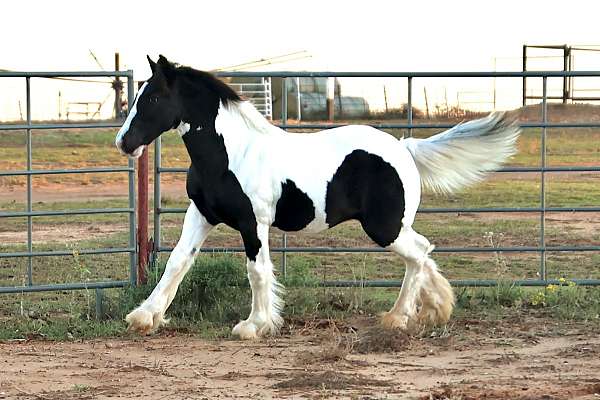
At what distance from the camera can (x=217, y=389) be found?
581cm

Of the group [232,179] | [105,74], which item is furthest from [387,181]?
[105,74]

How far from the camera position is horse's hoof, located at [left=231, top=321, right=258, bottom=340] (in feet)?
23.8

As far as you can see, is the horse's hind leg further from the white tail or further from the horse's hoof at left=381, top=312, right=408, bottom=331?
the white tail

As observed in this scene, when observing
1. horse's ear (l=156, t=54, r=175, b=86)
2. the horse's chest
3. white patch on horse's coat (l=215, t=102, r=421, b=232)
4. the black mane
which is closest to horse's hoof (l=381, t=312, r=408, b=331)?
white patch on horse's coat (l=215, t=102, r=421, b=232)

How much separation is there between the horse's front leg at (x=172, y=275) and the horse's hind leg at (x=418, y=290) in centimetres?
132

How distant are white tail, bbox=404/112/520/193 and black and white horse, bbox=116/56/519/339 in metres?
0.20

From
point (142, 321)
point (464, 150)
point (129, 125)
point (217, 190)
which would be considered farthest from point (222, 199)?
point (464, 150)

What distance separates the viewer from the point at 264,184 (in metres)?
7.30

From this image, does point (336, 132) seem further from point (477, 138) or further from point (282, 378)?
point (282, 378)

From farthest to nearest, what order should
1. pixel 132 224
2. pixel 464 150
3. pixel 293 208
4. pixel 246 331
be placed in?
pixel 132 224 < pixel 464 150 < pixel 293 208 < pixel 246 331

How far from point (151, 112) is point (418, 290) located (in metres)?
2.19

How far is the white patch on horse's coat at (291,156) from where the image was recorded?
7328mm
